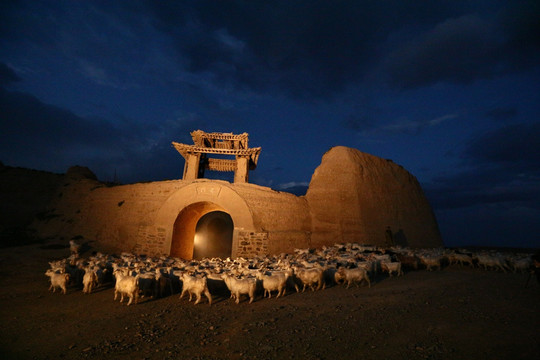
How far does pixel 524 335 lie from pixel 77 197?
900 inches

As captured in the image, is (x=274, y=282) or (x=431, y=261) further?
(x=431, y=261)

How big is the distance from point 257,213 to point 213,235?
14296 millimetres

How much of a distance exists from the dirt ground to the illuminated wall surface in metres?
6.74

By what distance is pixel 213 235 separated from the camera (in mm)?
26891

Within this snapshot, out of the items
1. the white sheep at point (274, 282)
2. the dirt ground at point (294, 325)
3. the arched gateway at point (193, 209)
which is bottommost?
the dirt ground at point (294, 325)

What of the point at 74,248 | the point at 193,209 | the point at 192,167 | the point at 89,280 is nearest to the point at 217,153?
the point at 192,167

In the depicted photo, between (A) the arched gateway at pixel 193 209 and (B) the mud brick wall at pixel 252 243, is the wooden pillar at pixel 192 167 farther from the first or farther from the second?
(B) the mud brick wall at pixel 252 243

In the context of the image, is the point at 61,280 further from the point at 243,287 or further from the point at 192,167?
the point at 192,167

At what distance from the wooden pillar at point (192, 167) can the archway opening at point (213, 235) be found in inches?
247

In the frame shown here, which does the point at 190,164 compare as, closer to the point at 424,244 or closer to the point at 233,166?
the point at 233,166

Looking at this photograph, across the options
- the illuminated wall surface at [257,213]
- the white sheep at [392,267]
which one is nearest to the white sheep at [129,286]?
the illuminated wall surface at [257,213]

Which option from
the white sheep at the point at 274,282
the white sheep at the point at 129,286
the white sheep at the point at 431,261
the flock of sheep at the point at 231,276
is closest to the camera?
the white sheep at the point at 129,286

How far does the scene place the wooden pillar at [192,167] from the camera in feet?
71.4

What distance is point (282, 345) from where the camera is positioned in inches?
158
